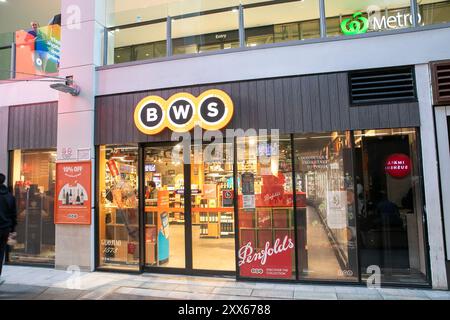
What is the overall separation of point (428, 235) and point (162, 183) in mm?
4882

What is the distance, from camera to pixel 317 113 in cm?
615

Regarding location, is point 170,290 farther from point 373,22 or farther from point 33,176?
point 373,22

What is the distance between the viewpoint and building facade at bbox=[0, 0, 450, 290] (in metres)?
5.94

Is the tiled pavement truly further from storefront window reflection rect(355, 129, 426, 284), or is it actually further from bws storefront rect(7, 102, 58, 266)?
bws storefront rect(7, 102, 58, 266)

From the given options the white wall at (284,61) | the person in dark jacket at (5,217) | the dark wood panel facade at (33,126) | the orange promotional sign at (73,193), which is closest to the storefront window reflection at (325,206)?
the white wall at (284,61)

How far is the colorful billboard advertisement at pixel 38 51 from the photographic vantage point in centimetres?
822

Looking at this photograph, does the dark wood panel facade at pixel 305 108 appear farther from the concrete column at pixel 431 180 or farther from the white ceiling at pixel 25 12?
the white ceiling at pixel 25 12

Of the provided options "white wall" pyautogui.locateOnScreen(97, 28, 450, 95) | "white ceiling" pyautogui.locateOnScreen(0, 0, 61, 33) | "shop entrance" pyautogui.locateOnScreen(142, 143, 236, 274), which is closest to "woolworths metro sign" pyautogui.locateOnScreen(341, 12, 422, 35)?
"white wall" pyautogui.locateOnScreen(97, 28, 450, 95)

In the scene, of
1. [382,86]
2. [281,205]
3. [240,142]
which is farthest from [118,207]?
[382,86]

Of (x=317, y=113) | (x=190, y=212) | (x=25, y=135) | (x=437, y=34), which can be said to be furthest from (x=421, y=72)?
(x=25, y=135)

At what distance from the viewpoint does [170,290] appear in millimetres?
5895

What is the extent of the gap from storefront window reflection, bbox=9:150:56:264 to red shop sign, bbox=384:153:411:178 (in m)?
6.93

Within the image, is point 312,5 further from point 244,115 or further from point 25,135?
point 25,135

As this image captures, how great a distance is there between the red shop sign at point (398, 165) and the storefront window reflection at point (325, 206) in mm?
646
